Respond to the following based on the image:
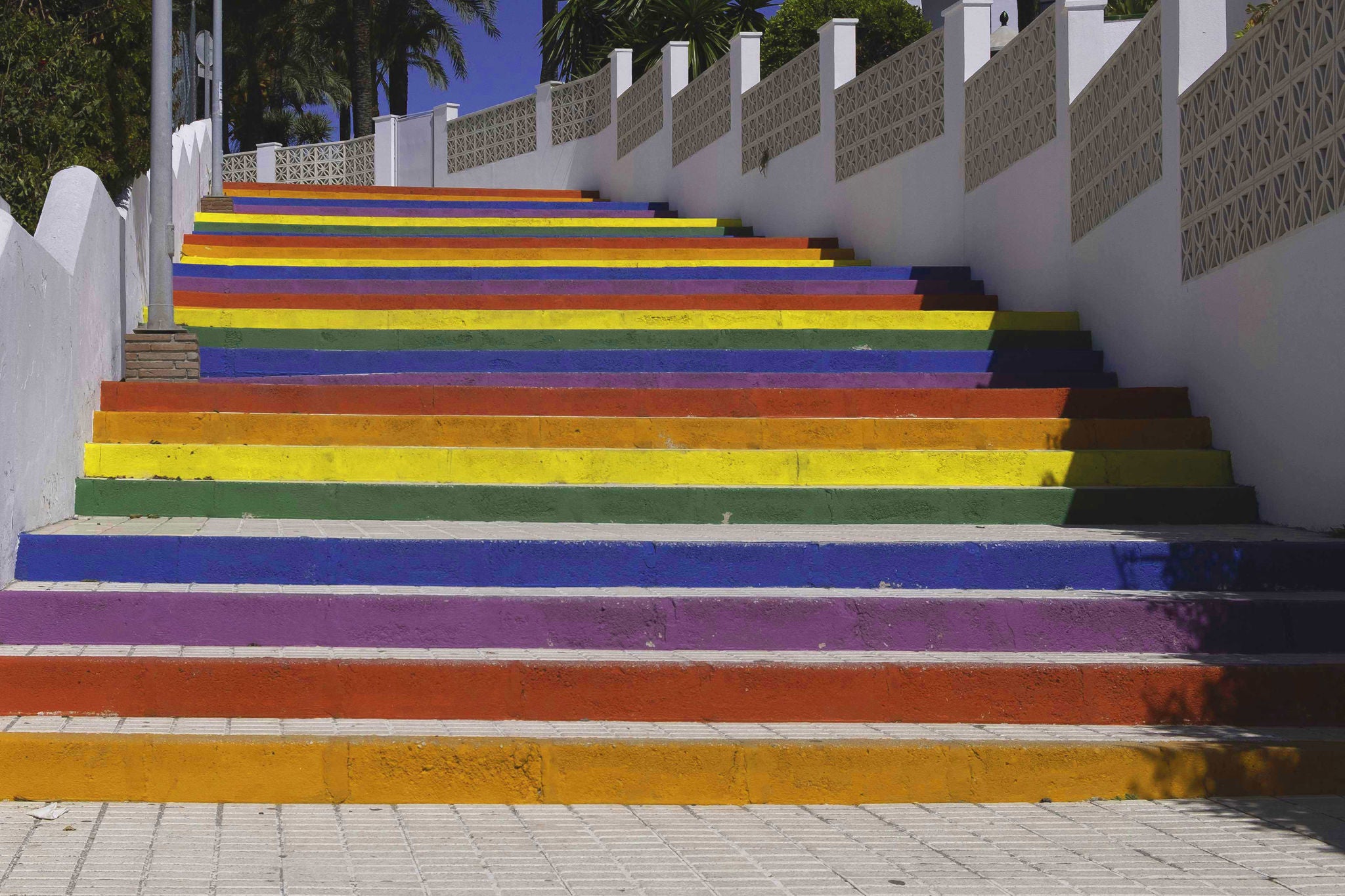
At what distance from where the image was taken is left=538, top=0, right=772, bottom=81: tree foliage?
23.0 m

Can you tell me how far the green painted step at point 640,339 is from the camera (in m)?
9.40

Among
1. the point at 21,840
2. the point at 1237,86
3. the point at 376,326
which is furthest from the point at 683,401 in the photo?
the point at 21,840

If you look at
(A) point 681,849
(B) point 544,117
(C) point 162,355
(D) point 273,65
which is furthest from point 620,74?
(D) point 273,65

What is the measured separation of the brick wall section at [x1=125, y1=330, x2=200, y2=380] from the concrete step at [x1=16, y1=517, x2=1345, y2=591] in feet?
6.95

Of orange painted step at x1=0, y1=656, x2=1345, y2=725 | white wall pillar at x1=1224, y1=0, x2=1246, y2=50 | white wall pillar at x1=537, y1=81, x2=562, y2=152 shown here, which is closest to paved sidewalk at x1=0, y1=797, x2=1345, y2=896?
orange painted step at x1=0, y1=656, x2=1345, y2=725

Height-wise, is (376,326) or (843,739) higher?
(376,326)

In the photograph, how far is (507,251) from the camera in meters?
12.5

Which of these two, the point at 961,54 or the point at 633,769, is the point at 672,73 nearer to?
the point at 961,54

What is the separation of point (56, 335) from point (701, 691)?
11.6ft

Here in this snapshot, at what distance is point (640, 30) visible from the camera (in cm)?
2366

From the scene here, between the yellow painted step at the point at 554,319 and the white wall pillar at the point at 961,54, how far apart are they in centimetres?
245

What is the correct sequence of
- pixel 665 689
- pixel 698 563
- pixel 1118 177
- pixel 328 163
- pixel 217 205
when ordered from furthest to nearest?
pixel 328 163
pixel 217 205
pixel 1118 177
pixel 698 563
pixel 665 689

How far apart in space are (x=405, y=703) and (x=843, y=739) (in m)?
1.55

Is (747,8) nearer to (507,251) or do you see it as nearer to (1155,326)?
(507,251)
